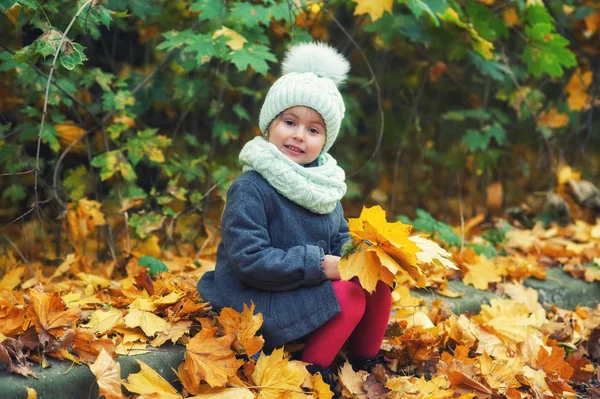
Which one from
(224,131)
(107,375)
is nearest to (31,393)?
(107,375)

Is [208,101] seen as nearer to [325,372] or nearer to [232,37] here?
[232,37]

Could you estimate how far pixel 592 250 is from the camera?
379 centimetres

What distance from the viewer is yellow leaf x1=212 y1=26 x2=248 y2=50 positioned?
2.84 m

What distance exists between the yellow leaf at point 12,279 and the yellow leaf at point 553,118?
3.50 m

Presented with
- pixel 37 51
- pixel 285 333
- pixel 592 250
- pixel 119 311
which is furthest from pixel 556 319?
pixel 37 51

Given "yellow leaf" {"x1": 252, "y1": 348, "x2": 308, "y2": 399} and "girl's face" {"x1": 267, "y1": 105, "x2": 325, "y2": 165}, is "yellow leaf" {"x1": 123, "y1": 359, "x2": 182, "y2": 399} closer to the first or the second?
"yellow leaf" {"x1": 252, "y1": 348, "x2": 308, "y2": 399}

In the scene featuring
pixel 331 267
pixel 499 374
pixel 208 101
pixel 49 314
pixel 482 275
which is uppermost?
pixel 208 101

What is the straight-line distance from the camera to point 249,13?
2.91m

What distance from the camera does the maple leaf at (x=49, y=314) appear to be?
1962 millimetres

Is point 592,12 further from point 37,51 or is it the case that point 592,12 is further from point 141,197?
point 37,51

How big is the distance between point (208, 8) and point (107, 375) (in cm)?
174

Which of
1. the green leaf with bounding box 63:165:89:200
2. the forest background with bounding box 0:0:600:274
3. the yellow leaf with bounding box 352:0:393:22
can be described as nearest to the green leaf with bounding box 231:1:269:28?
the forest background with bounding box 0:0:600:274

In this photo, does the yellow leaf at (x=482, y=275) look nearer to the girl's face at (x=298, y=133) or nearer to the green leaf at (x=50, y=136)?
the girl's face at (x=298, y=133)

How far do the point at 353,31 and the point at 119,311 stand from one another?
253 cm
